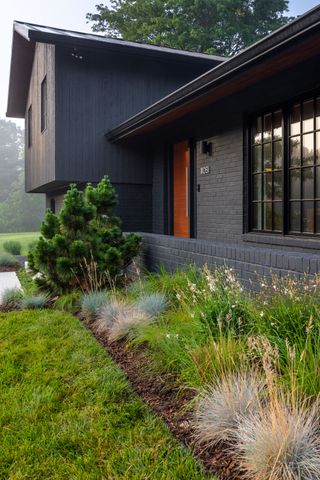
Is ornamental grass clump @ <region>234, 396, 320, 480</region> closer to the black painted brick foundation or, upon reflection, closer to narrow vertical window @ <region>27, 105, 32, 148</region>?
the black painted brick foundation

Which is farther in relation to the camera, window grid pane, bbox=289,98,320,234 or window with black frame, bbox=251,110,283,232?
window with black frame, bbox=251,110,283,232

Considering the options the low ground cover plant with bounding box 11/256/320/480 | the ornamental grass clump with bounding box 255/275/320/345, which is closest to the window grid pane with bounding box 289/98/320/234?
the low ground cover plant with bounding box 11/256/320/480

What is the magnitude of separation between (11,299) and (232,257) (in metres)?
3.34

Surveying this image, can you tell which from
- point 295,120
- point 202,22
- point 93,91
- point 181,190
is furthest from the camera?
point 202,22

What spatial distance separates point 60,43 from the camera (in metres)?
8.76

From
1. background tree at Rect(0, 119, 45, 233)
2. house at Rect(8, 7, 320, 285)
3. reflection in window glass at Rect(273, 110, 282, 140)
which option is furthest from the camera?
background tree at Rect(0, 119, 45, 233)

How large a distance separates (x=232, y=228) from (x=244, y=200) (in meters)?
0.55

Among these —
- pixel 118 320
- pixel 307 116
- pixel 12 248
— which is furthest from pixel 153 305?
pixel 12 248

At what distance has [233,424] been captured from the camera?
2357mm

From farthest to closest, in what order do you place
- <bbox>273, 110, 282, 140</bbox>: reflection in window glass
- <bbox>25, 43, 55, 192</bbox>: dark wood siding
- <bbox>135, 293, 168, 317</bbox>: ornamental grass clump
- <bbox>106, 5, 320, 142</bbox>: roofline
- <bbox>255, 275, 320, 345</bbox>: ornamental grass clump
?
<bbox>25, 43, 55, 192</bbox>: dark wood siding, <bbox>273, 110, 282, 140</bbox>: reflection in window glass, <bbox>135, 293, 168, 317</bbox>: ornamental grass clump, <bbox>106, 5, 320, 142</bbox>: roofline, <bbox>255, 275, 320, 345</bbox>: ornamental grass clump

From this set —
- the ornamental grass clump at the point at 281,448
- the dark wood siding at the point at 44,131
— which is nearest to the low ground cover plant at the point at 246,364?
the ornamental grass clump at the point at 281,448

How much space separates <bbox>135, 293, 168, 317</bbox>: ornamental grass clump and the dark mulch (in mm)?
489

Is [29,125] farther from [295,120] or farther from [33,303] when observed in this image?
[295,120]

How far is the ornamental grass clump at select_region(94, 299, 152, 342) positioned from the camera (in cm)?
421
